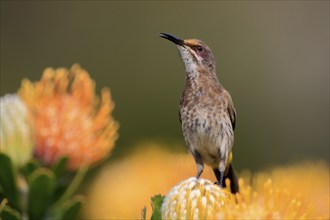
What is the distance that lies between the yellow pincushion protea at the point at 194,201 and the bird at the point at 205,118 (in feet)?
4.91

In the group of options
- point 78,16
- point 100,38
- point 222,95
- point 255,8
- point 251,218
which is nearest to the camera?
point 251,218

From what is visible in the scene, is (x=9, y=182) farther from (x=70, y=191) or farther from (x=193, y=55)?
(x=193, y=55)

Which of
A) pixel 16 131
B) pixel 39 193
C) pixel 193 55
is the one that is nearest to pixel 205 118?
A: pixel 193 55

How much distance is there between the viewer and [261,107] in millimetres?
10047

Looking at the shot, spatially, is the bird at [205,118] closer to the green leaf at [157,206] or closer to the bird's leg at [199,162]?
the bird's leg at [199,162]

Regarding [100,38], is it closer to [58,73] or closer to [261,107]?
[261,107]

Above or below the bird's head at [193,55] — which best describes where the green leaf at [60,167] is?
below

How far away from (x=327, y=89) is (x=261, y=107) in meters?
2.97

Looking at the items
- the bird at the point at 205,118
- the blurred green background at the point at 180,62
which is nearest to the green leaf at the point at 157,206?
the bird at the point at 205,118

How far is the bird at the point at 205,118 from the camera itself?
4395 millimetres

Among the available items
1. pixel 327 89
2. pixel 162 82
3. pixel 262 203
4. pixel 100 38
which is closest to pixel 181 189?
pixel 262 203

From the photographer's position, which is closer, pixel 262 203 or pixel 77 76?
pixel 262 203

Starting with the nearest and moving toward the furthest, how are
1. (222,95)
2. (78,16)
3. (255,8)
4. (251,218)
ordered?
1. (251,218)
2. (222,95)
3. (78,16)
4. (255,8)

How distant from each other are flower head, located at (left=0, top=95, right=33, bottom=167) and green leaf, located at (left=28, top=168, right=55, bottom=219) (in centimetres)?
17
